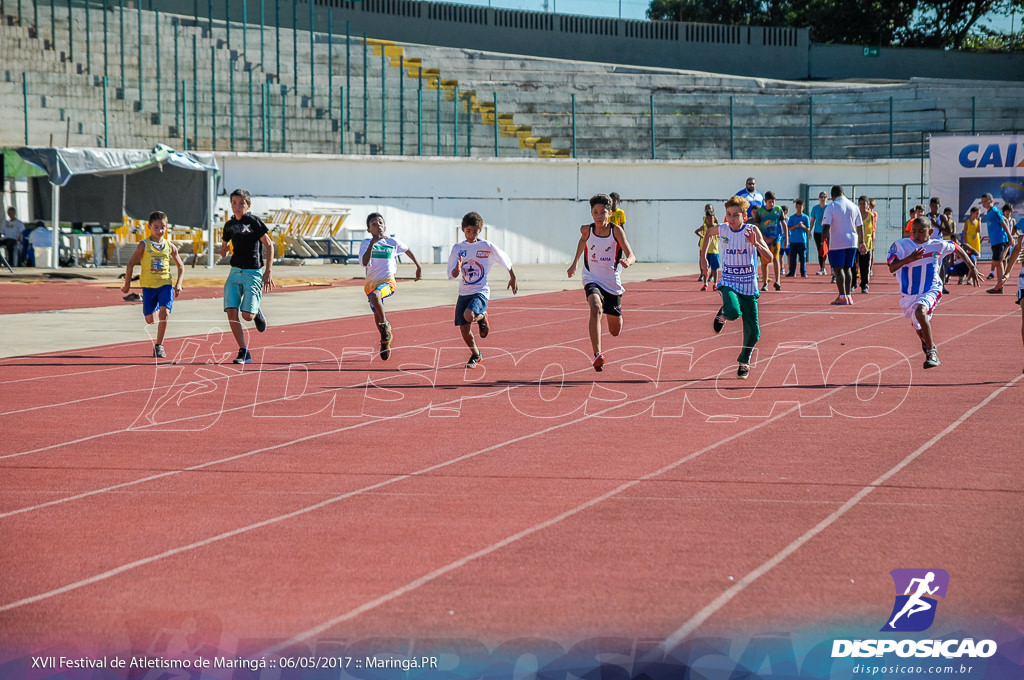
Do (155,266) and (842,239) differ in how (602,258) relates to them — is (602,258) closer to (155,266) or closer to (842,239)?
(155,266)

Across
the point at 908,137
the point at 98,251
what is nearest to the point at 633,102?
the point at 908,137

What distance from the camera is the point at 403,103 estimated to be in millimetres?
44156

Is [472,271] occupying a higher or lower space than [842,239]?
lower

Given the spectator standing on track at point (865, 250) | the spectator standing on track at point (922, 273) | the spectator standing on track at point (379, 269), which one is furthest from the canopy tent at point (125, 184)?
the spectator standing on track at point (922, 273)

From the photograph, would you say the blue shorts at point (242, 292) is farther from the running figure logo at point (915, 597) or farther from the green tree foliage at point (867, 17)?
the green tree foliage at point (867, 17)

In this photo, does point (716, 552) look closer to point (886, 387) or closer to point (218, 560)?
point (218, 560)

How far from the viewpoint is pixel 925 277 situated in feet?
43.8

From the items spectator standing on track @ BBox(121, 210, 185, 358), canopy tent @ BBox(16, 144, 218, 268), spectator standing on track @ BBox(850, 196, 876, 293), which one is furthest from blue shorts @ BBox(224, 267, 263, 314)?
canopy tent @ BBox(16, 144, 218, 268)

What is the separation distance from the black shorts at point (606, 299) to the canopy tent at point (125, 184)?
66.5 feet

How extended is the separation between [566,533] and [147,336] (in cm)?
1174

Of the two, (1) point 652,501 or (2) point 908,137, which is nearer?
(1) point 652,501

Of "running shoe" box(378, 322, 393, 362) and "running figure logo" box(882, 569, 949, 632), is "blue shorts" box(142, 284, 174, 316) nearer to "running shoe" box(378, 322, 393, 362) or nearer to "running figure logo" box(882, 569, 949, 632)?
"running shoe" box(378, 322, 393, 362)

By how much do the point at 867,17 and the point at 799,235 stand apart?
4025 cm

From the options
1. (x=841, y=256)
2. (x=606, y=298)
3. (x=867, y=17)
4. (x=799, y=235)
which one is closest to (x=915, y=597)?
(x=606, y=298)
